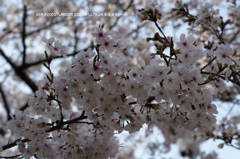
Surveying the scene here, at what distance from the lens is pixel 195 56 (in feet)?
5.23

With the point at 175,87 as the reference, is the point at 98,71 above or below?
above

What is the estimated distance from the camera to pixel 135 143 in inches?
434

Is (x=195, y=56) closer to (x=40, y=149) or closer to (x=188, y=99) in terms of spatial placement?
(x=188, y=99)

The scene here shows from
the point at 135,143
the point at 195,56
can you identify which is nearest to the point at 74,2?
the point at 135,143

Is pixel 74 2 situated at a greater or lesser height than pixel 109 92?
greater

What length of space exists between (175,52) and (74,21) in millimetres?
6671

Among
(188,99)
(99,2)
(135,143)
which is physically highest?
(99,2)

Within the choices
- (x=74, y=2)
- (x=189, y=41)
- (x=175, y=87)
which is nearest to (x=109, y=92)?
(x=175, y=87)

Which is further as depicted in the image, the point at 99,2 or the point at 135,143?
the point at 135,143

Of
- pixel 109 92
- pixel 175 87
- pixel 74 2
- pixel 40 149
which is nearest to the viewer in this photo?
pixel 175 87

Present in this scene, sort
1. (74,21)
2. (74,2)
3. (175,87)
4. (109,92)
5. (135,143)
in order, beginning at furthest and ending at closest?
1. (135,143)
2. (74,2)
3. (74,21)
4. (109,92)
5. (175,87)

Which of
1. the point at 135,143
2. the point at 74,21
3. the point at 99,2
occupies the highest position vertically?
the point at 99,2

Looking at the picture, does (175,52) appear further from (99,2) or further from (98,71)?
(99,2)

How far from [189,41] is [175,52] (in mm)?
127
